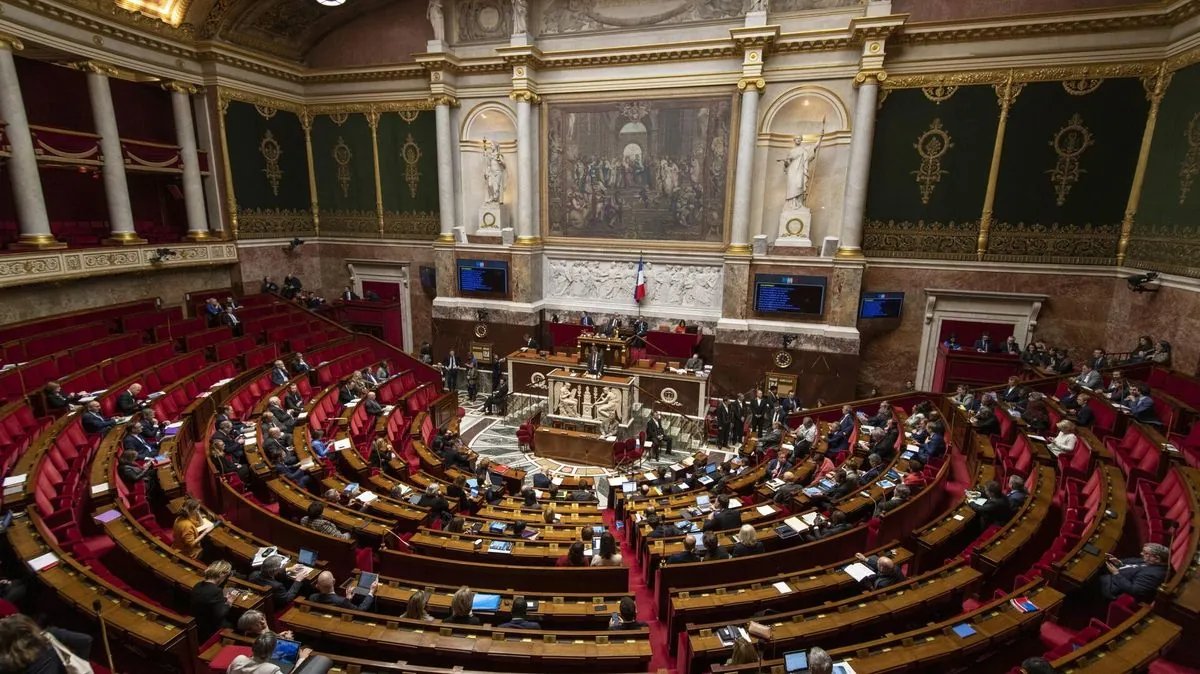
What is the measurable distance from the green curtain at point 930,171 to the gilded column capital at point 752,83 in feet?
11.4

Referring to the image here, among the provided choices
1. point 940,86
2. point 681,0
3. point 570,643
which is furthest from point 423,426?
point 940,86

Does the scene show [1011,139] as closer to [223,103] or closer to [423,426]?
[423,426]

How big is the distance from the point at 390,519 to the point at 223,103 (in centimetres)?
1668

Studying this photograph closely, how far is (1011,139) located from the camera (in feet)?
49.5

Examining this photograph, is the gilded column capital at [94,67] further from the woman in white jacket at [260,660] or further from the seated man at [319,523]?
the woman in white jacket at [260,660]

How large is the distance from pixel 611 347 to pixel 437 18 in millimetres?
12696

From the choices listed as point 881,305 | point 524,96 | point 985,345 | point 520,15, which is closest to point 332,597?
point 881,305

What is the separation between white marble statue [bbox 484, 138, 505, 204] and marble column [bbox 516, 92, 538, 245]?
2.26ft

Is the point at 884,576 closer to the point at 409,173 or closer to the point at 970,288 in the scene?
the point at 970,288

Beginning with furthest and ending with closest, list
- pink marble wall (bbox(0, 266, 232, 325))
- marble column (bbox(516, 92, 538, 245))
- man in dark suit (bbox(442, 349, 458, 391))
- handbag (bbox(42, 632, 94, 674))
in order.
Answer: marble column (bbox(516, 92, 538, 245)) < man in dark suit (bbox(442, 349, 458, 391)) < pink marble wall (bbox(0, 266, 232, 325)) < handbag (bbox(42, 632, 94, 674))

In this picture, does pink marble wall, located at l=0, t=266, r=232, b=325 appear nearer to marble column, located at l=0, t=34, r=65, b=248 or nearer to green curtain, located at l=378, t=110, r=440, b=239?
marble column, located at l=0, t=34, r=65, b=248

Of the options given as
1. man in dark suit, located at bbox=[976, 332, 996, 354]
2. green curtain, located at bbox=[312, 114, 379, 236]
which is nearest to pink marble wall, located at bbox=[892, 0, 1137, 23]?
man in dark suit, located at bbox=[976, 332, 996, 354]

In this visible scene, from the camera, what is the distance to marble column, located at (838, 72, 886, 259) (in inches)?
612

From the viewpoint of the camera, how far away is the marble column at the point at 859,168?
15539mm
